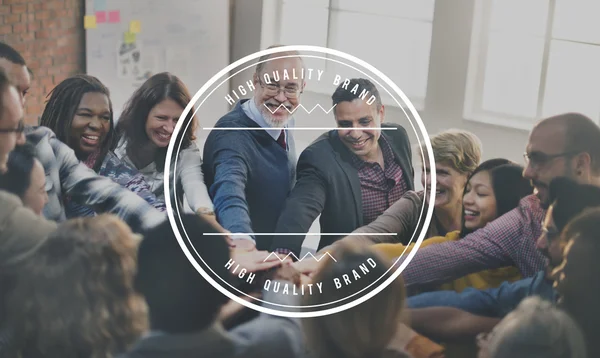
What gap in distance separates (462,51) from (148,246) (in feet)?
2.56

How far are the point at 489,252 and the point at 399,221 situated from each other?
21 cm

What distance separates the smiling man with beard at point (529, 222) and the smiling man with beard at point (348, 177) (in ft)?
0.52

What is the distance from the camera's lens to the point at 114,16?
1547 mm

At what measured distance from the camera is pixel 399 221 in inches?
60.7

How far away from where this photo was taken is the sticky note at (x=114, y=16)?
155 centimetres

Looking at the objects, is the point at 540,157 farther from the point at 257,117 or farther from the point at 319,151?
the point at 257,117

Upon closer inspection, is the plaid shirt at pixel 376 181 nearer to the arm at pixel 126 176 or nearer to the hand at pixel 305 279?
the hand at pixel 305 279

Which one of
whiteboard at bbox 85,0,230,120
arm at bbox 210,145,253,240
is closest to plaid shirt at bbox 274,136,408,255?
arm at bbox 210,145,253,240

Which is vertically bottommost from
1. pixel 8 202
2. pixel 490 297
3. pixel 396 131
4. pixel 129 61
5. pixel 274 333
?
pixel 274 333

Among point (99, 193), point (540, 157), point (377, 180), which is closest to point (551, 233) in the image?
point (540, 157)

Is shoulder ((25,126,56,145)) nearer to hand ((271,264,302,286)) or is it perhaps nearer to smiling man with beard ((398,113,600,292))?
hand ((271,264,302,286))

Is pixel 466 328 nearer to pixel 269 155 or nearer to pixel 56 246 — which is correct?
pixel 269 155

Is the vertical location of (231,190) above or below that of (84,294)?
above

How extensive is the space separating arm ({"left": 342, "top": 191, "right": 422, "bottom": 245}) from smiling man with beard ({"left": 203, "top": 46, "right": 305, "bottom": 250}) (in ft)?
0.69
